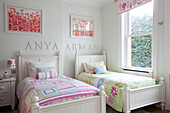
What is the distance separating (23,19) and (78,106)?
8.03ft

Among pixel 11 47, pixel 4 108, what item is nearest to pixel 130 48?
pixel 11 47

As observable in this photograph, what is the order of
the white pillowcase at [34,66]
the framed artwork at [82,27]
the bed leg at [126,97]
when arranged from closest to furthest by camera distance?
the bed leg at [126,97] → the white pillowcase at [34,66] → the framed artwork at [82,27]

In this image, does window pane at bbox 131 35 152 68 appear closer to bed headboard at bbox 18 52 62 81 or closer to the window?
the window

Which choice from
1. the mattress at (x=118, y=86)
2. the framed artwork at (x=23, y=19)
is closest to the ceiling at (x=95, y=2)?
the framed artwork at (x=23, y=19)

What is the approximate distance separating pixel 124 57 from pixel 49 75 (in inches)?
80.4

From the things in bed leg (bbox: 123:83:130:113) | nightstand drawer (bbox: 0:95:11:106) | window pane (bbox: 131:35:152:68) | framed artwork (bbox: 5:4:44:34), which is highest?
framed artwork (bbox: 5:4:44:34)

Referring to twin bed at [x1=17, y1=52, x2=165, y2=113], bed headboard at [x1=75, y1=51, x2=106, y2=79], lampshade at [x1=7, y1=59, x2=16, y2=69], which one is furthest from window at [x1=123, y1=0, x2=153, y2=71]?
lampshade at [x1=7, y1=59, x2=16, y2=69]

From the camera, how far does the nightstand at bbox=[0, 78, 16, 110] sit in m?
2.48

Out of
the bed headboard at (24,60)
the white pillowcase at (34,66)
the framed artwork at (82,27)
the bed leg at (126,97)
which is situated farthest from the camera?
the framed artwork at (82,27)

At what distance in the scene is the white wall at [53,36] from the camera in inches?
112

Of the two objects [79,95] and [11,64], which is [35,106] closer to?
[79,95]

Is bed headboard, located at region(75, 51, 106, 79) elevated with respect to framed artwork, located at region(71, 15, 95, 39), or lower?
lower

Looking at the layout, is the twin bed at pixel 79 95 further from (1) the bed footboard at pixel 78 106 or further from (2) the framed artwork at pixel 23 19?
(2) the framed artwork at pixel 23 19

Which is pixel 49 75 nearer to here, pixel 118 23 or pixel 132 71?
pixel 132 71
